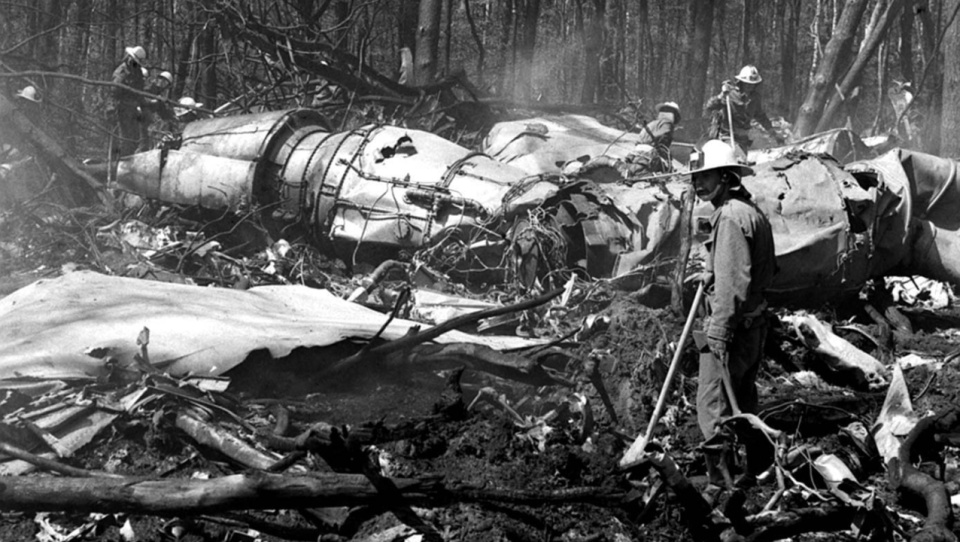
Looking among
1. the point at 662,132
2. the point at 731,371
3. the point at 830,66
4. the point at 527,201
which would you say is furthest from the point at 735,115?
the point at 731,371

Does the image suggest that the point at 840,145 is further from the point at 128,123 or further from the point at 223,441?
the point at 223,441

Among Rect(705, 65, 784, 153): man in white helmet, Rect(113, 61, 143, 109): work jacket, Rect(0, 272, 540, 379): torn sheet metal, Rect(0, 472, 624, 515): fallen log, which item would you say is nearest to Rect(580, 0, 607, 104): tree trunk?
Rect(705, 65, 784, 153): man in white helmet

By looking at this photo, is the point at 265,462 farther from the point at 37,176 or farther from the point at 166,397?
the point at 37,176

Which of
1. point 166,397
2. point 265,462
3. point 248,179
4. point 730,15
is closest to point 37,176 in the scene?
point 248,179

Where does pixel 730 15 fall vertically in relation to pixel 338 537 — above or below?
above

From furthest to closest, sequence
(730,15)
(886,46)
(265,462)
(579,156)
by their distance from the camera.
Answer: (730,15)
(886,46)
(579,156)
(265,462)

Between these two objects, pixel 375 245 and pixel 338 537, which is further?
pixel 375 245

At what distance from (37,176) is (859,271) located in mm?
9815

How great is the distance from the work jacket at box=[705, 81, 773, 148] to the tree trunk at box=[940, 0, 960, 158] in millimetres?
2117

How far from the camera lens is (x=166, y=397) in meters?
4.65

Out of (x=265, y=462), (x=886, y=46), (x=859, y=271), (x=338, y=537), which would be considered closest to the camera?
(x=338, y=537)

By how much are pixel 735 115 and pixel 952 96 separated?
266 centimetres

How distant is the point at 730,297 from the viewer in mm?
4812

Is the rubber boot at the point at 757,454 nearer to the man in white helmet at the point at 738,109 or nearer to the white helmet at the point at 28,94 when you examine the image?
the man in white helmet at the point at 738,109
